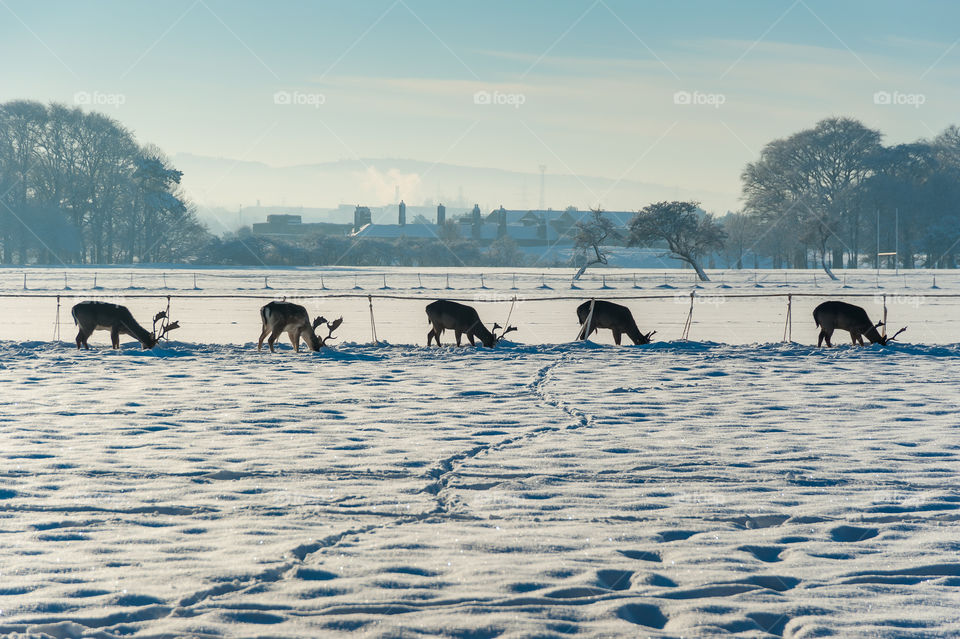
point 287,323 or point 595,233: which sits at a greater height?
point 595,233

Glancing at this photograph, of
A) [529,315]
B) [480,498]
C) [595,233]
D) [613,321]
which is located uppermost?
[595,233]

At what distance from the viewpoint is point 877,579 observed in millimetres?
6664

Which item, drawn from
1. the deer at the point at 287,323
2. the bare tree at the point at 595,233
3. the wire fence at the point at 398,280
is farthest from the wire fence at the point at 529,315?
the bare tree at the point at 595,233

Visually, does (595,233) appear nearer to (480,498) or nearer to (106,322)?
(106,322)

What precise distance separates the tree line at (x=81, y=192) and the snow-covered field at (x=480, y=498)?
2942 inches

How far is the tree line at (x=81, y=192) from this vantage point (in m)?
85.6

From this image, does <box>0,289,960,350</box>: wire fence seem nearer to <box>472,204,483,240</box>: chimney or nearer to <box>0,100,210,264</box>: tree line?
<box>0,100,210,264</box>: tree line

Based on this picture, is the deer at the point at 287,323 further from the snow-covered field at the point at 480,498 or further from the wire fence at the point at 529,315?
the snow-covered field at the point at 480,498

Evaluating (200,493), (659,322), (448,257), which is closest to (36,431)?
(200,493)

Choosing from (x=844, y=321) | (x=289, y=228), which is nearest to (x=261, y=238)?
(x=289, y=228)

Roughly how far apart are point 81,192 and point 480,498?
297ft

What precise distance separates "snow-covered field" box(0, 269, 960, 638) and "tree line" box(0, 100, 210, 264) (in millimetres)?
74719

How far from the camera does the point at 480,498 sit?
8867mm

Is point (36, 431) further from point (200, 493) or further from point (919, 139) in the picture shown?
point (919, 139)
